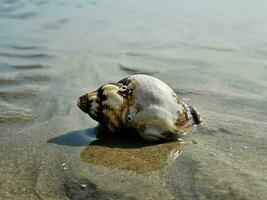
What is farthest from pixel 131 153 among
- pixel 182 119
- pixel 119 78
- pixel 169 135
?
pixel 119 78

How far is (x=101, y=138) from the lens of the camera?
11.8 feet

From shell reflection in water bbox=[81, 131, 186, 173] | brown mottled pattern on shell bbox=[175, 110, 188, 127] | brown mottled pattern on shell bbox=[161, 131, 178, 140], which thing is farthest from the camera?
brown mottled pattern on shell bbox=[175, 110, 188, 127]

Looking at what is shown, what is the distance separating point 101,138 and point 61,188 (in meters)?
0.88

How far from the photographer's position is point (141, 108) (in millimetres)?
3555

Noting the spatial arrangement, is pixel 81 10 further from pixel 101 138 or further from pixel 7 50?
pixel 101 138

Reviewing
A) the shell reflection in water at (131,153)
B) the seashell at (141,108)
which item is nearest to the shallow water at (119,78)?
the shell reflection in water at (131,153)

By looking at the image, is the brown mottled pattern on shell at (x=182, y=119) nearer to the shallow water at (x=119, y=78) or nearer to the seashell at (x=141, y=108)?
the seashell at (x=141, y=108)

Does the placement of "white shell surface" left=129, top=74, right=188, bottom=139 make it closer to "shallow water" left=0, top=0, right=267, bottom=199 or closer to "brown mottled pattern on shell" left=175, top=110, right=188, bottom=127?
"brown mottled pattern on shell" left=175, top=110, right=188, bottom=127

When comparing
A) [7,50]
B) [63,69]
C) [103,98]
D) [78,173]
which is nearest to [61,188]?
[78,173]

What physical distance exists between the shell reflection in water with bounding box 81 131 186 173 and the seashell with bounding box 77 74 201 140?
0.32 ft

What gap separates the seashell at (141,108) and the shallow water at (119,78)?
12 cm

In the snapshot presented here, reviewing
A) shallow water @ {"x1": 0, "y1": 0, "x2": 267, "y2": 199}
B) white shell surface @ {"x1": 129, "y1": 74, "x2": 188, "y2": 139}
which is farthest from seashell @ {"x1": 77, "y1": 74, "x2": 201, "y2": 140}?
shallow water @ {"x1": 0, "y1": 0, "x2": 267, "y2": 199}

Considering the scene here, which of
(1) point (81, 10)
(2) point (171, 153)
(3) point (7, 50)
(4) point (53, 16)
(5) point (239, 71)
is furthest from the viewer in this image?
(1) point (81, 10)

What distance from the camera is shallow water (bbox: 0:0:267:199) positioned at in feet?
9.23
